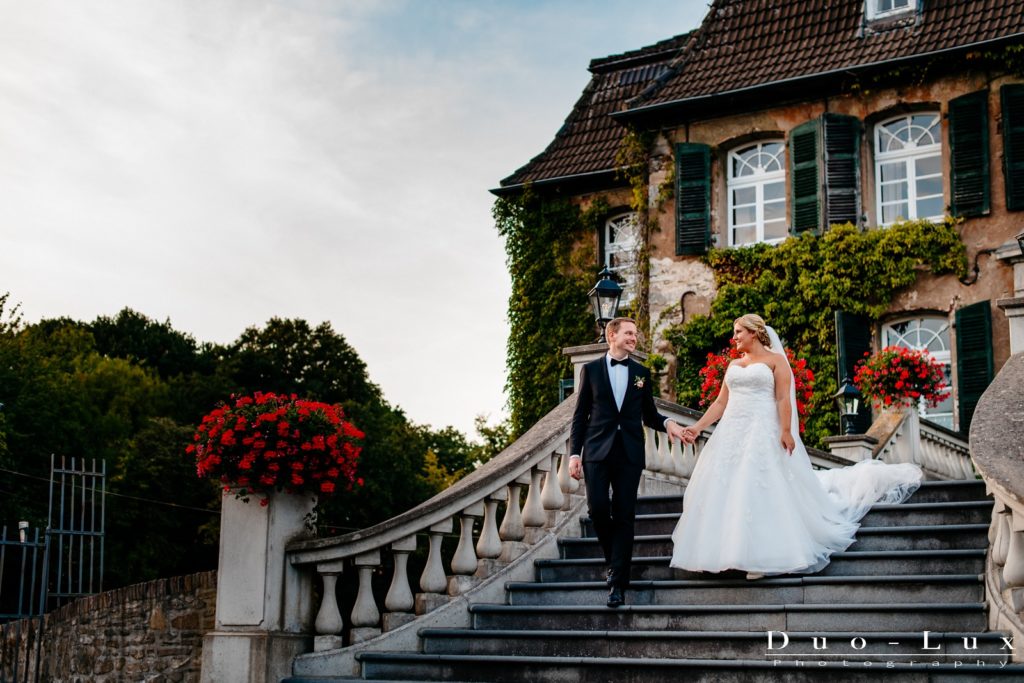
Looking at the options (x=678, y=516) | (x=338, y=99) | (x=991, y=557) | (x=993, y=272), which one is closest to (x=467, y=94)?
(x=338, y=99)

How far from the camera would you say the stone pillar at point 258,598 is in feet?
24.9

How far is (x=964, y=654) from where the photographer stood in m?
6.30

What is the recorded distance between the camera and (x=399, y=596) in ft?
26.4

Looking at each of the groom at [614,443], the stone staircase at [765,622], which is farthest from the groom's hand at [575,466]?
the stone staircase at [765,622]

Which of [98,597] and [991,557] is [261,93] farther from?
[991,557]

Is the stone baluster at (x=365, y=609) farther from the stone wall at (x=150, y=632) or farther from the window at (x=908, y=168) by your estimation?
the window at (x=908, y=168)

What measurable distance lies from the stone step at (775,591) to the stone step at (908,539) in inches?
23.5

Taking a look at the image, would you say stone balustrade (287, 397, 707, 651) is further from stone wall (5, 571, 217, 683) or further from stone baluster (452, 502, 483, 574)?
stone wall (5, 571, 217, 683)

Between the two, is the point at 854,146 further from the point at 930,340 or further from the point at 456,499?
the point at 456,499

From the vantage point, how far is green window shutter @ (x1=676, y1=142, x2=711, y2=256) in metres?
21.5

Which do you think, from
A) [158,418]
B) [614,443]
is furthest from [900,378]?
[158,418]

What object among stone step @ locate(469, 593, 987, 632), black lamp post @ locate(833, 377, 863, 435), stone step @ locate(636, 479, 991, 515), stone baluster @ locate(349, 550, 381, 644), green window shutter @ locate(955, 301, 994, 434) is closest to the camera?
stone step @ locate(469, 593, 987, 632)

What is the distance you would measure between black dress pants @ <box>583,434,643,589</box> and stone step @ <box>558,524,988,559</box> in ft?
2.64

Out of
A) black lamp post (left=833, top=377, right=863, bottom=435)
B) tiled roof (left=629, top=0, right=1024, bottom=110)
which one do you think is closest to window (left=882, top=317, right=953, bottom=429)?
black lamp post (left=833, top=377, right=863, bottom=435)
